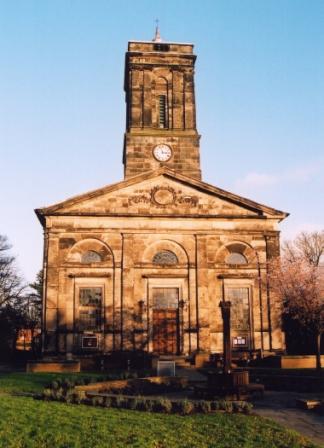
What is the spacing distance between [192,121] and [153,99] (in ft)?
11.1

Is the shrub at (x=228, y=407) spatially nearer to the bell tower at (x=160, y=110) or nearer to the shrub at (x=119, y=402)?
the shrub at (x=119, y=402)

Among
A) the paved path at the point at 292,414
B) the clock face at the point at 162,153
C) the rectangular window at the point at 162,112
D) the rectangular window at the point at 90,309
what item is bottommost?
the paved path at the point at 292,414

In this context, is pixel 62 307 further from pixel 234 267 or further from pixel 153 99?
pixel 153 99

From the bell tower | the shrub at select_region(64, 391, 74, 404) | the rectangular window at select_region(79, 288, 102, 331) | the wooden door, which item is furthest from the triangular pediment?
the shrub at select_region(64, 391, 74, 404)

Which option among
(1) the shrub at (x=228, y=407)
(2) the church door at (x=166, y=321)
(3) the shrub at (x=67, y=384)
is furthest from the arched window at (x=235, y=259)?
(1) the shrub at (x=228, y=407)

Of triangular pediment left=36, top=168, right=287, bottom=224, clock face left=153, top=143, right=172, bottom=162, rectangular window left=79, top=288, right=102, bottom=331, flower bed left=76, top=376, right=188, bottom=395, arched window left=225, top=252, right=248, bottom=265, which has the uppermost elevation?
clock face left=153, top=143, right=172, bottom=162

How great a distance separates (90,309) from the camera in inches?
1253

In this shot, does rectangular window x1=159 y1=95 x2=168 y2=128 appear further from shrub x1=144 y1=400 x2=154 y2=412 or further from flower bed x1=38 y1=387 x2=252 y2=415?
shrub x1=144 y1=400 x2=154 y2=412

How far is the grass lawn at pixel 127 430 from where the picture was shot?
9875 mm

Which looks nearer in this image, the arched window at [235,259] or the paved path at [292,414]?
the paved path at [292,414]

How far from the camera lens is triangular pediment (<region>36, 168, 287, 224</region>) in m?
33.0

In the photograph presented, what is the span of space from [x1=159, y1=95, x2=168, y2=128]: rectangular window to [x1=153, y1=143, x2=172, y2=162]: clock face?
1.86m

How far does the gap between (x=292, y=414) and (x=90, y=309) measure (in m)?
19.7

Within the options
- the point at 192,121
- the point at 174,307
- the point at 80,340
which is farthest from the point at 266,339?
the point at 192,121
